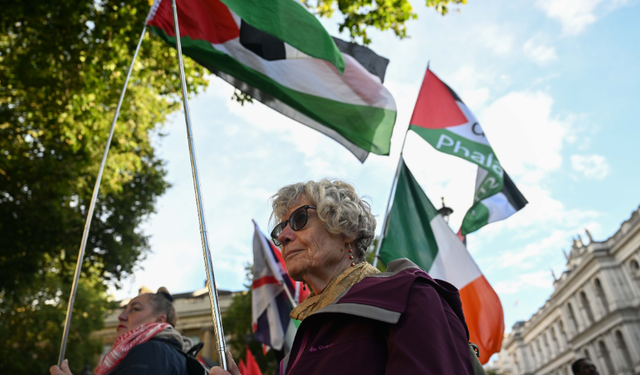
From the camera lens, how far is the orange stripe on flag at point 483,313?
5004 millimetres

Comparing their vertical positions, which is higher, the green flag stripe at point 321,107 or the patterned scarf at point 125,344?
the green flag stripe at point 321,107

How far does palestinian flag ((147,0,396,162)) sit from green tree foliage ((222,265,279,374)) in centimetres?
1993

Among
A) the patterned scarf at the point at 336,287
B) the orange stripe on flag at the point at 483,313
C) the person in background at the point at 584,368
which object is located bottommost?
the patterned scarf at the point at 336,287

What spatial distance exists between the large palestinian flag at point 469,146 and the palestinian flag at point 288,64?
159 cm

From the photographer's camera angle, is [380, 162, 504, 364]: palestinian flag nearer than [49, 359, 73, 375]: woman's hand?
No

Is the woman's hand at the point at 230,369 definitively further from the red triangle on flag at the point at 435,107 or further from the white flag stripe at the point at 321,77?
the red triangle on flag at the point at 435,107

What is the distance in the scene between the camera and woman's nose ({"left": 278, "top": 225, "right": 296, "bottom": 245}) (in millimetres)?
2195

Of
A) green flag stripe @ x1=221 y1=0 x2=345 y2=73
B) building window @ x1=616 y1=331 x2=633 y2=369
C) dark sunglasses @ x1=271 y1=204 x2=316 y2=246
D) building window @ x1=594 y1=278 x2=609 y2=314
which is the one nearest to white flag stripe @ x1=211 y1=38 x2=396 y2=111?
green flag stripe @ x1=221 y1=0 x2=345 y2=73

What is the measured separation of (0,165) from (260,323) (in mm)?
7534

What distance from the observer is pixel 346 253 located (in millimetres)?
2156

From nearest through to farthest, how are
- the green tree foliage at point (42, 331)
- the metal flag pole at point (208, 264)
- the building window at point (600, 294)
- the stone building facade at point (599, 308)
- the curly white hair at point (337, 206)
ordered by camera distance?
the metal flag pole at point (208, 264), the curly white hair at point (337, 206), the green tree foliage at point (42, 331), the stone building facade at point (599, 308), the building window at point (600, 294)

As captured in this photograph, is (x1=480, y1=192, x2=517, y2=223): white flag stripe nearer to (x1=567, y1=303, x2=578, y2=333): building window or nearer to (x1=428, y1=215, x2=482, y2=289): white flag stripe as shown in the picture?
(x1=428, y1=215, x2=482, y2=289): white flag stripe

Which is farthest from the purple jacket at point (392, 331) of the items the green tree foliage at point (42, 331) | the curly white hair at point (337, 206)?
the green tree foliage at point (42, 331)

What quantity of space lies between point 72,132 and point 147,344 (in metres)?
8.34
